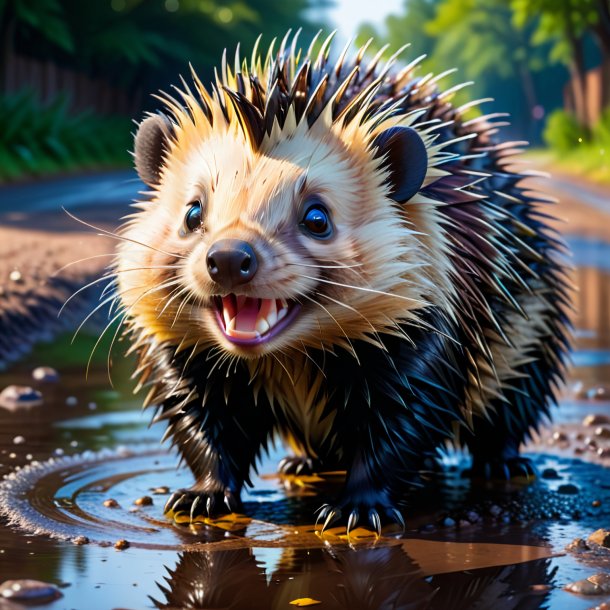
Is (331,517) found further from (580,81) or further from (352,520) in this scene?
(580,81)

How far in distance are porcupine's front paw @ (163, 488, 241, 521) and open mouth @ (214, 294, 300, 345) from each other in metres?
0.87

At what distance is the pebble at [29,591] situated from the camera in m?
3.66

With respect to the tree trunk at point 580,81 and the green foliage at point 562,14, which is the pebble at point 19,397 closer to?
the green foliage at point 562,14

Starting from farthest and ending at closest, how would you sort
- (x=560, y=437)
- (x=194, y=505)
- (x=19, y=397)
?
(x=19, y=397), (x=560, y=437), (x=194, y=505)

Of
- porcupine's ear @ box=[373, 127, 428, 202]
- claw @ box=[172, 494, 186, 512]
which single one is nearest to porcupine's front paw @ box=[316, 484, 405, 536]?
claw @ box=[172, 494, 186, 512]

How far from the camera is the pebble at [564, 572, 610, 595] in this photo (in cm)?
387

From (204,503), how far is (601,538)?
60.8 inches

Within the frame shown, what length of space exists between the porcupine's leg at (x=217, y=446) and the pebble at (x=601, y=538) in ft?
4.49

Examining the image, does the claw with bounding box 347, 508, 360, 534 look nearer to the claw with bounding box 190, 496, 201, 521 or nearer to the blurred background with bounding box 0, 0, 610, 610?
the blurred background with bounding box 0, 0, 610, 610

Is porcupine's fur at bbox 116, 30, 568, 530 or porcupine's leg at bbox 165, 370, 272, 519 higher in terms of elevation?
porcupine's fur at bbox 116, 30, 568, 530

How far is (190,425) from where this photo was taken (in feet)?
16.4

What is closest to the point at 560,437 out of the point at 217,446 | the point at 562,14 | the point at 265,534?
the point at 217,446

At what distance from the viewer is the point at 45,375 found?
7715mm

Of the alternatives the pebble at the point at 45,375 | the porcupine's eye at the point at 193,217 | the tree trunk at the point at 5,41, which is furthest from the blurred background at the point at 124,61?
the porcupine's eye at the point at 193,217
